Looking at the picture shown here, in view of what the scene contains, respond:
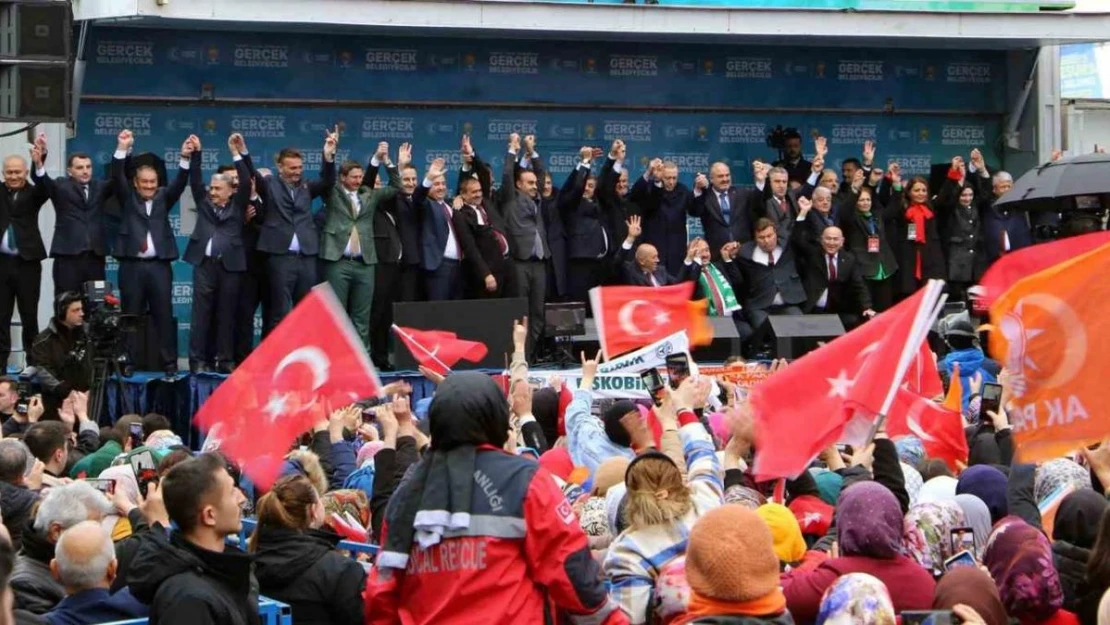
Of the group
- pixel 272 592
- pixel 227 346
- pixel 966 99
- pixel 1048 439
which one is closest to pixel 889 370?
pixel 1048 439

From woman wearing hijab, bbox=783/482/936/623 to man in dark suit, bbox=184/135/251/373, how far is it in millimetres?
12373

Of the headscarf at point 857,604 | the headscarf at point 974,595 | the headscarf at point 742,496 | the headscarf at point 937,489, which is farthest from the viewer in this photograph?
the headscarf at point 937,489

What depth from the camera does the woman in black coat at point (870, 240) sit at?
21422 millimetres

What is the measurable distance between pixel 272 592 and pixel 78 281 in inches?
466

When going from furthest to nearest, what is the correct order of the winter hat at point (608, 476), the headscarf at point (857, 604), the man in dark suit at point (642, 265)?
the man in dark suit at point (642, 265), the winter hat at point (608, 476), the headscarf at point (857, 604)

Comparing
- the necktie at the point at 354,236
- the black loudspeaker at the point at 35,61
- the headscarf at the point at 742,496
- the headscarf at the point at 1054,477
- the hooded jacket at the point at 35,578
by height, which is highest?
the black loudspeaker at the point at 35,61

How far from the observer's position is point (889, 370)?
8219 mm

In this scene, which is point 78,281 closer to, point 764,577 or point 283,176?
point 283,176

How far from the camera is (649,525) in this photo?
639 centimetres

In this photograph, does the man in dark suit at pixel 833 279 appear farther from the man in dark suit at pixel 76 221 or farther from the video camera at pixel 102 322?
the video camera at pixel 102 322

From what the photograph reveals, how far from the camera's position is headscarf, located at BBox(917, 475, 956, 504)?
8.10 meters

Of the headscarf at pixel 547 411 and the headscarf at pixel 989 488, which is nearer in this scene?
the headscarf at pixel 989 488

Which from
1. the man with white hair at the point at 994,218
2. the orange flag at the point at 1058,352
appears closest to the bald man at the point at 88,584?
the orange flag at the point at 1058,352

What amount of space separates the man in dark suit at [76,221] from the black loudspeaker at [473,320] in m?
2.99
